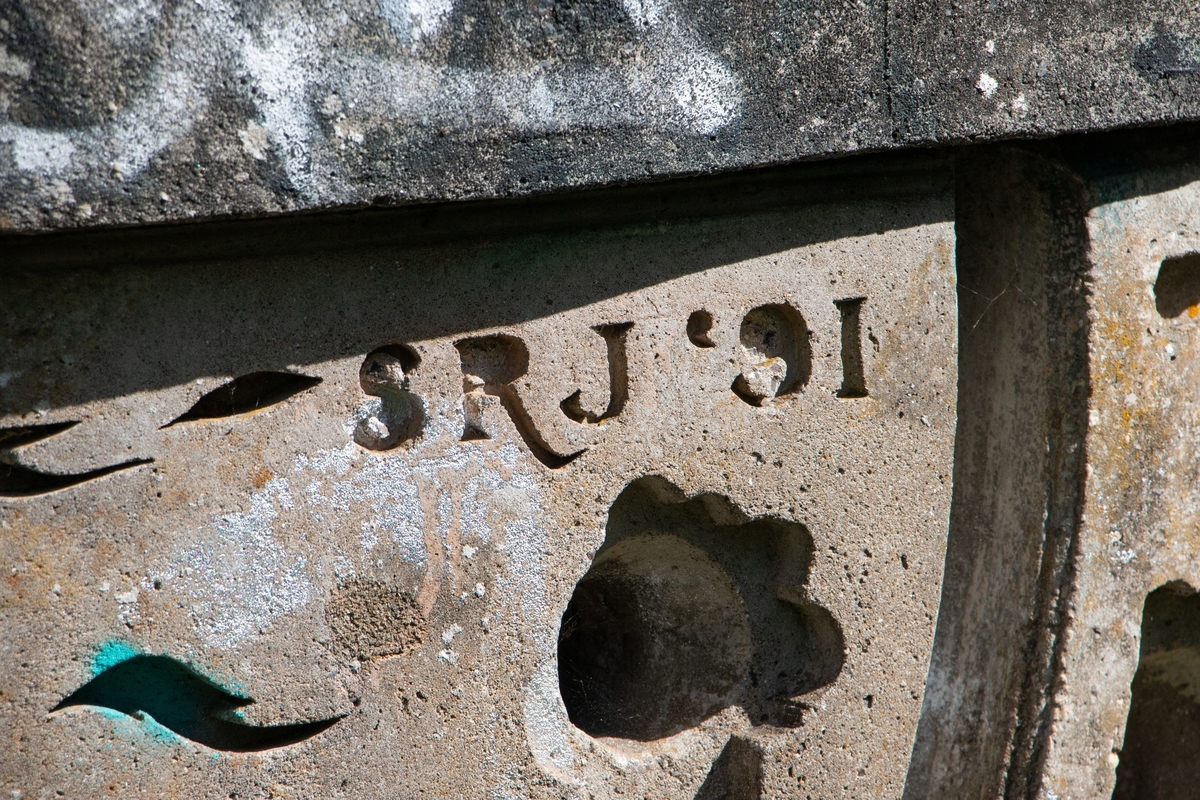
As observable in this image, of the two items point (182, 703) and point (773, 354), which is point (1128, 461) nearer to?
point (773, 354)

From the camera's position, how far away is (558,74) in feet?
3.87

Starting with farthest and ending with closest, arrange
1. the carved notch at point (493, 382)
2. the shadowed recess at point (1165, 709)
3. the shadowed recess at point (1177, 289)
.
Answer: the shadowed recess at point (1165, 709), the shadowed recess at point (1177, 289), the carved notch at point (493, 382)

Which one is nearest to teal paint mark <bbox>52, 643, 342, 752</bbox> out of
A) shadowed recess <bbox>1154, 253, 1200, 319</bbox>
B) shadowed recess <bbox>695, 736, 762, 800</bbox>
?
shadowed recess <bbox>695, 736, 762, 800</bbox>

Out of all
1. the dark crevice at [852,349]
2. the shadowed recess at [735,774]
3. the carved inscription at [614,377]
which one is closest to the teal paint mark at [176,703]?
the carved inscription at [614,377]

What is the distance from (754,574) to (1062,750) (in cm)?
58

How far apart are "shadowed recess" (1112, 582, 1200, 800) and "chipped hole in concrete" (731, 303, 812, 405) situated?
34.3 inches

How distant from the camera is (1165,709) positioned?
7.09ft

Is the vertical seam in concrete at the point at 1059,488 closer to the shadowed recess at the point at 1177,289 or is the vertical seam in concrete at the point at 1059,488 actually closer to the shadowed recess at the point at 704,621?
the shadowed recess at the point at 1177,289

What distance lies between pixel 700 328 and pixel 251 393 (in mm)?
581

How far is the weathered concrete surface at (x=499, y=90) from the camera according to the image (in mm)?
976

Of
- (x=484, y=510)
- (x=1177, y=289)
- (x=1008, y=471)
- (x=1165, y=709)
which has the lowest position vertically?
(x=1165, y=709)

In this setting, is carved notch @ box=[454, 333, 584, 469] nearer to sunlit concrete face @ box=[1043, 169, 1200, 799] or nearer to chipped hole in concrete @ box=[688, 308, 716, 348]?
chipped hole in concrete @ box=[688, 308, 716, 348]

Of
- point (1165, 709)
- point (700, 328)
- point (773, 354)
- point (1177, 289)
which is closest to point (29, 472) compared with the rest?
point (700, 328)

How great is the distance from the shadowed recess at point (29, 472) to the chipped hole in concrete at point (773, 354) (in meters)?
0.80
